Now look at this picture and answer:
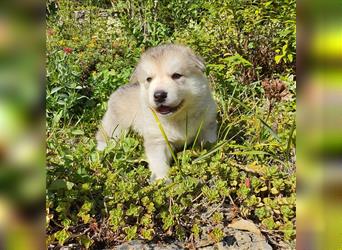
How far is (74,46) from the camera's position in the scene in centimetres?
639

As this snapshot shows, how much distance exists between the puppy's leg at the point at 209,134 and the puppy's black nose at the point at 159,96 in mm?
588

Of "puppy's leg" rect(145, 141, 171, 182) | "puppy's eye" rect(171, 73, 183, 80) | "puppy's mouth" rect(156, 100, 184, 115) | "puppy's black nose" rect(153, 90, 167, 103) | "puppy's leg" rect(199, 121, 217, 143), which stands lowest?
"puppy's leg" rect(145, 141, 171, 182)

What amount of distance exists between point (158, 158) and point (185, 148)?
0.23m

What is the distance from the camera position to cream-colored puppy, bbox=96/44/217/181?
3291 mm

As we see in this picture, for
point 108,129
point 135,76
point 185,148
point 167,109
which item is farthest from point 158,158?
point 108,129

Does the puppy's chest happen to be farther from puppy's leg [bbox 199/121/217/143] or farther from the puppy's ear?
the puppy's ear

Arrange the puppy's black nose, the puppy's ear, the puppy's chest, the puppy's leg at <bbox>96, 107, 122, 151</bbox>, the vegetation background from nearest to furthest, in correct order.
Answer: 1. the vegetation background
2. the puppy's black nose
3. the puppy's chest
4. the puppy's ear
5. the puppy's leg at <bbox>96, 107, 122, 151</bbox>

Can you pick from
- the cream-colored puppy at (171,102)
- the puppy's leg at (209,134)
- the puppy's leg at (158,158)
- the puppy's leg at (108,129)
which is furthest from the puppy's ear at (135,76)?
the puppy's leg at (209,134)

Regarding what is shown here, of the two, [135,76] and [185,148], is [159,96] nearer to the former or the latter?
[185,148]

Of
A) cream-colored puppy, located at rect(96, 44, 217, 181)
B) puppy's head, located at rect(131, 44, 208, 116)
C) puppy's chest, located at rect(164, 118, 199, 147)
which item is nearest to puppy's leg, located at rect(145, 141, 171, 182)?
cream-colored puppy, located at rect(96, 44, 217, 181)

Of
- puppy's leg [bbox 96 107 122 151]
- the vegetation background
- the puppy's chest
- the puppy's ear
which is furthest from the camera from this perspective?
puppy's leg [bbox 96 107 122 151]

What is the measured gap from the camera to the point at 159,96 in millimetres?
3225

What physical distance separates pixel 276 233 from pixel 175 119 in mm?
1382

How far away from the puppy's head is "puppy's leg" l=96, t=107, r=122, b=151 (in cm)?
58
